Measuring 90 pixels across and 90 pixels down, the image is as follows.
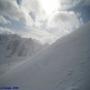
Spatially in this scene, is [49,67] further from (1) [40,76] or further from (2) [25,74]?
(2) [25,74]

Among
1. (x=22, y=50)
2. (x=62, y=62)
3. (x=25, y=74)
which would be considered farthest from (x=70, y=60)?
(x=22, y=50)

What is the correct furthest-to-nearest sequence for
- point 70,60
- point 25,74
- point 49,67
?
1. point 25,74
2. point 49,67
3. point 70,60

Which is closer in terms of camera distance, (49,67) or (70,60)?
(70,60)

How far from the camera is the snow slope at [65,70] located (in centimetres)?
1187

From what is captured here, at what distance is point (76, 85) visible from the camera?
1102 cm

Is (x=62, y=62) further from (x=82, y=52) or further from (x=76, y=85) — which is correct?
(x=76, y=85)

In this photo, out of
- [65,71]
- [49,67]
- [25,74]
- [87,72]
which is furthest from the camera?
[25,74]

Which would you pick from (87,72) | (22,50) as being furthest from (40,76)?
(22,50)

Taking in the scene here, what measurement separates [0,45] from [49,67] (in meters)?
168

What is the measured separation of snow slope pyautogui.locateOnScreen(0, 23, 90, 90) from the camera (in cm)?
1187

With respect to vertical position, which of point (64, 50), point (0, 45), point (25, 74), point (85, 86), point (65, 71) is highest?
point (0, 45)

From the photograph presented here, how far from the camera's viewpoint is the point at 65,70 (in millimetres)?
14086

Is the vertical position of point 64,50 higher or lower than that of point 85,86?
higher

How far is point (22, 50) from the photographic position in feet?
437
